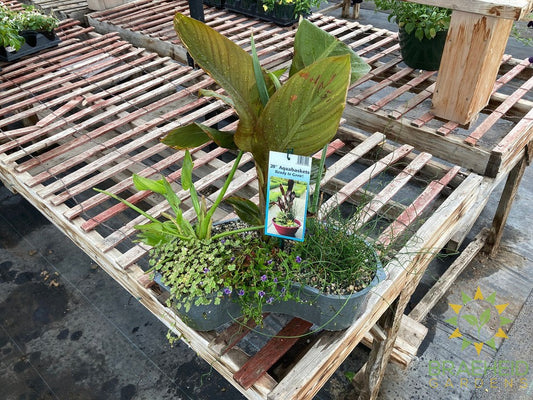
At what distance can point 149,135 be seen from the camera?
258cm

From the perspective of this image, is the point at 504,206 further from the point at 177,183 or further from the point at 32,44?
the point at 32,44

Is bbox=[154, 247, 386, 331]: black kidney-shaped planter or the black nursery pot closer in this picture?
bbox=[154, 247, 386, 331]: black kidney-shaped planter

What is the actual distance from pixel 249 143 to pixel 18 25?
310cm

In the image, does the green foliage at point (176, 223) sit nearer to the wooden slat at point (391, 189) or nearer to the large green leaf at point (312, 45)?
the large green leaf at point (312, 45)

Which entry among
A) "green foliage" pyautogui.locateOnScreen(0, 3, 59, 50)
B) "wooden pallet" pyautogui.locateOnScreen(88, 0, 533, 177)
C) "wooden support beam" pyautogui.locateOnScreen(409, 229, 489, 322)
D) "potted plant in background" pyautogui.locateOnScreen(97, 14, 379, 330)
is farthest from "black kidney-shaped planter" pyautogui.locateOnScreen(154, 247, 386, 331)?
"green foliage" pyautogui.locateOnScreen(0, 3, 59, 50)

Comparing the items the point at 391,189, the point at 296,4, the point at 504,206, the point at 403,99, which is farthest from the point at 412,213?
the point at 296,4

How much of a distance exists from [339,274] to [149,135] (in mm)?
1599

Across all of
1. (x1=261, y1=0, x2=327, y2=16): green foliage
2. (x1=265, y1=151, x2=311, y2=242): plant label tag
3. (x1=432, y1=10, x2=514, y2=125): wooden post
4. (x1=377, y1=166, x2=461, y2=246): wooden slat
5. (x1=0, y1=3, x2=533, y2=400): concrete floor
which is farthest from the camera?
(x1=261, y1=0, x2=327, y2=16): green foliage

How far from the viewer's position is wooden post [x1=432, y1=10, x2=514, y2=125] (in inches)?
91.6

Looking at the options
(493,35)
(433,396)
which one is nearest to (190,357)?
(433,396)

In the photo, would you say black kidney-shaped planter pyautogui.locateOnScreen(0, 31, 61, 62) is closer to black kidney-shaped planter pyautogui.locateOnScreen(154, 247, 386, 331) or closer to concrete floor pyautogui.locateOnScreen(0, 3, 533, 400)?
concrete floor pyautogui.locateOnScreen(0, 3, 533, 400)

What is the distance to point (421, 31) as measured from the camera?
9.51ft

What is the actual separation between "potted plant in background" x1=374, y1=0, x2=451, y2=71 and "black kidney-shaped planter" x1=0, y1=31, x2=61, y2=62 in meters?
2.56

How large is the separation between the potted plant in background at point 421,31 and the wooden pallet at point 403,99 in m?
0.12
